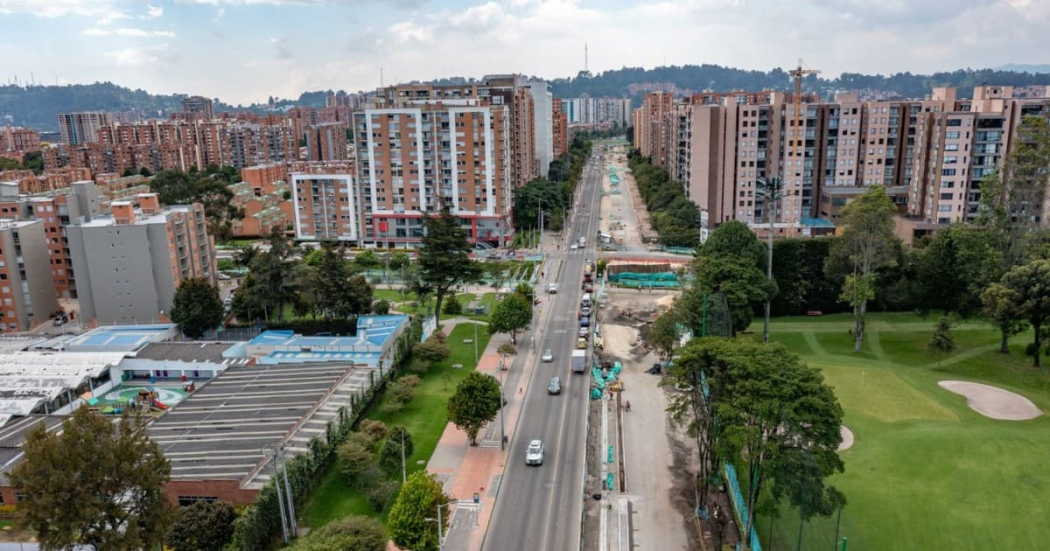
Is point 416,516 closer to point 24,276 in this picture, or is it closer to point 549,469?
point 549,469

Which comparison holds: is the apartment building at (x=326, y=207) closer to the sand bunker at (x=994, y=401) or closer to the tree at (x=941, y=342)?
the tree at (x=941, y=342)

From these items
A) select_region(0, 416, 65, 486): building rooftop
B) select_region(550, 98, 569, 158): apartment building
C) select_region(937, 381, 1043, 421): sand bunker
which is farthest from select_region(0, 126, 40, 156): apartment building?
select_region(937, 381, 1043, 421): sand bunker

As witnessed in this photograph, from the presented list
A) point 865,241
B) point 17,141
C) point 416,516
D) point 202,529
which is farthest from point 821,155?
point 17,141

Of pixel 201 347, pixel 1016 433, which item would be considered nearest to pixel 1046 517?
pixel 1016 433

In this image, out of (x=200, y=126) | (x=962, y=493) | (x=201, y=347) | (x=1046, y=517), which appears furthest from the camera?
(x=200, y=126)

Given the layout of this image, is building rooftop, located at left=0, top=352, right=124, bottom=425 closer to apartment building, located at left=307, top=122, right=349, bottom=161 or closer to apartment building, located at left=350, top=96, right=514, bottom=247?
apartment building, located at left=350, top=96, right=514, bottom=247

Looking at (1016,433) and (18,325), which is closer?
(1016,433)

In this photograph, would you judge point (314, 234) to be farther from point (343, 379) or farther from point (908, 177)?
point (908, 177)
